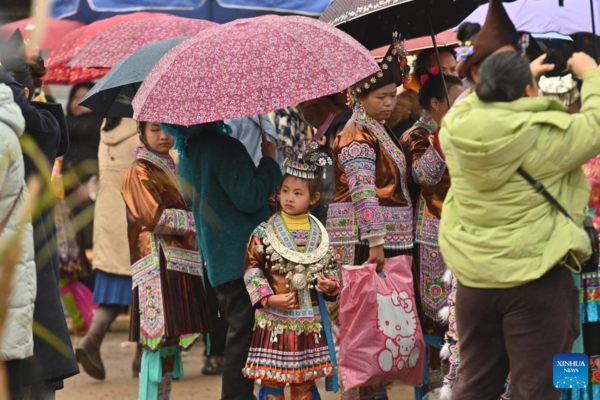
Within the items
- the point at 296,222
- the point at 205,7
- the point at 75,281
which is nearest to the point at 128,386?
the point at 75,281

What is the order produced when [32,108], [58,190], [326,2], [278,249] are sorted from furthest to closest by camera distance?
[326,2]
[58,190]
[278,249]
[32,108]

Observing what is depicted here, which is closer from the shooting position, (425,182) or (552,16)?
(425,182)

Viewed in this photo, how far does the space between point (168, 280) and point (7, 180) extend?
5.64ft

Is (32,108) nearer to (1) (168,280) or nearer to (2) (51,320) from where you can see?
(2) (51,320)

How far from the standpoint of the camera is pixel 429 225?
5203mm

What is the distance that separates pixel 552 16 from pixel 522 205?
3518 millimetres

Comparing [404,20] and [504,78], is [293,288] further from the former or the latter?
[404,20]

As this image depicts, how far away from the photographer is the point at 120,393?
6.48 m

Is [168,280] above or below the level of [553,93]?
below

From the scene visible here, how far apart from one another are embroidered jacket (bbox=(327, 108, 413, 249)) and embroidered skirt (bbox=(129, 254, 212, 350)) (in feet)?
2.98

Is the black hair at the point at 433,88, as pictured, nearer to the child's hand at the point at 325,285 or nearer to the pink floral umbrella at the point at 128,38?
the child's hand at the point at 325,285

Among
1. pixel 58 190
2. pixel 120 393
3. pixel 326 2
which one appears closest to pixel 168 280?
pixel 120 393

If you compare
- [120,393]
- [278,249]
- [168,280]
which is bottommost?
[120,393]

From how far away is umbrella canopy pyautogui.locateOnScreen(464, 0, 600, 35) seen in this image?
634 centimetres
